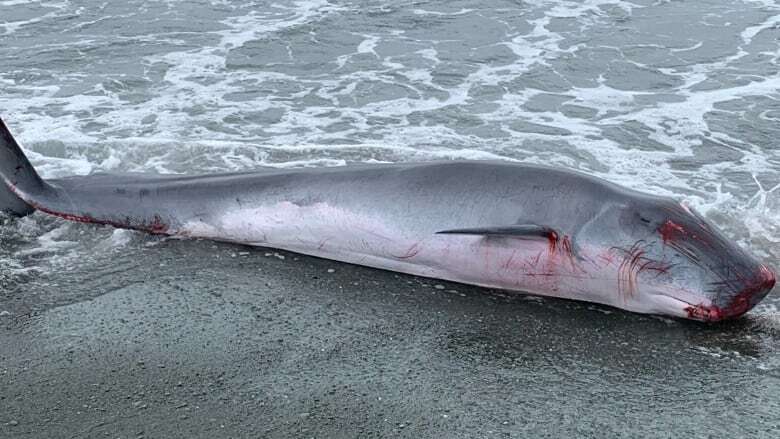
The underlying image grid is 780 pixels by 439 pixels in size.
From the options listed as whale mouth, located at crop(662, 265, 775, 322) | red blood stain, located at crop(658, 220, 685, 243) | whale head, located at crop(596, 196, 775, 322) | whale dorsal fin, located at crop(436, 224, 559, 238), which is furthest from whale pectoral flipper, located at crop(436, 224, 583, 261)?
whale mouth, located at crop(662, 265, 775, 322)

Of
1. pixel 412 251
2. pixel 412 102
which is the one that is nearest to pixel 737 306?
pixel 412 251

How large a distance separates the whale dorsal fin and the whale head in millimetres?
356

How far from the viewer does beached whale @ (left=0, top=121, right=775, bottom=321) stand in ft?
21.0

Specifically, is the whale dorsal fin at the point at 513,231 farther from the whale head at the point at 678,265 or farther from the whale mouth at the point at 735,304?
the whale mouth at the point at 735,304

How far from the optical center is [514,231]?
6492mm

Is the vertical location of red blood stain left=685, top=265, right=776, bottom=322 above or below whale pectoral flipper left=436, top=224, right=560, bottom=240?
below

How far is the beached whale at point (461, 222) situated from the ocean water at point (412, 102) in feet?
0.65

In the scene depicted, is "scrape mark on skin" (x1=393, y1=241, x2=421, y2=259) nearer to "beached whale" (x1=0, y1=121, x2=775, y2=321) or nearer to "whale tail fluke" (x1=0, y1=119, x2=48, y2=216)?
"beached whale" (x1=0, y1=121, x2=775, y2=321)

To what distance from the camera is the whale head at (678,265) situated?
20.5 ft

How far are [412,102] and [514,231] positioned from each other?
549cm

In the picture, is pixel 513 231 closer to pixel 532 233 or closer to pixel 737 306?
pixel 532 233

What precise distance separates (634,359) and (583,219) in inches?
44.1

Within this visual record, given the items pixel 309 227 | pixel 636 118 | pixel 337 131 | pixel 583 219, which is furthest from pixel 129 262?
pixel 636 118

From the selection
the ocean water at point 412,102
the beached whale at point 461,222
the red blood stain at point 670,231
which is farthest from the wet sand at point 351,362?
the red blood stain at point 670,231
